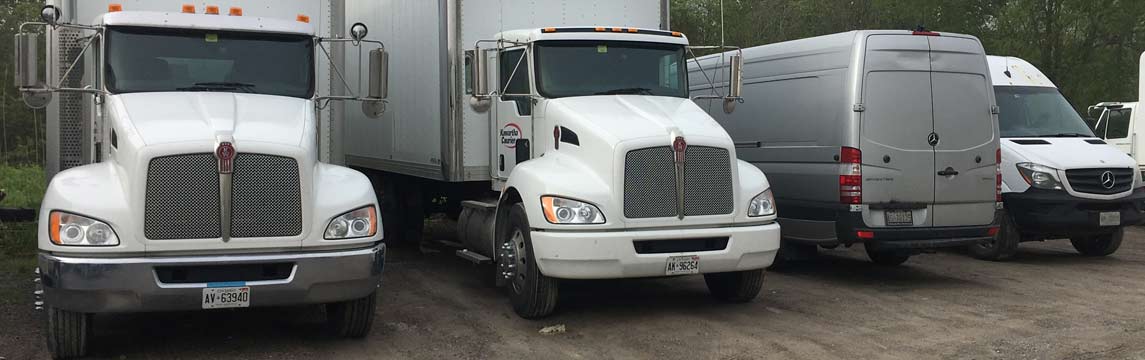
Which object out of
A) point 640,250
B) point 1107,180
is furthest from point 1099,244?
point 640,250

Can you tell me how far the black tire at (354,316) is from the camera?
25.4ft

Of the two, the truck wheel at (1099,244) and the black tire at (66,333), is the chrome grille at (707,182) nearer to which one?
the black tire at (66,333)

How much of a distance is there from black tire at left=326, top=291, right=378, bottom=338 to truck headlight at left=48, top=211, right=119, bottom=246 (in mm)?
1689

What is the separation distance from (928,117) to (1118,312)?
2554 mm

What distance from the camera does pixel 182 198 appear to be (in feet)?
22.8

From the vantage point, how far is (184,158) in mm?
6988

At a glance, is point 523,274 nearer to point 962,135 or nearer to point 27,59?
point 27,59

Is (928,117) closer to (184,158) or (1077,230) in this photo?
(1077,230)

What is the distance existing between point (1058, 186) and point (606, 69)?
6059 mm

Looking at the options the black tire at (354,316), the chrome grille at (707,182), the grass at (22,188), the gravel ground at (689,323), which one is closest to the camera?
the gravel ground at (689,323)

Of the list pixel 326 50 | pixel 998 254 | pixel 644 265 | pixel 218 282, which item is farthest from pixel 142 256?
pixel 998 254

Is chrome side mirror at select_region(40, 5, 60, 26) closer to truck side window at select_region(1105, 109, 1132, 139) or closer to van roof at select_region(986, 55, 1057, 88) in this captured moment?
van roof at select_region(986, 55, 1057, 88)

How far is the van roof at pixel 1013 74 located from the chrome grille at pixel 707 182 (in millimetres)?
6533

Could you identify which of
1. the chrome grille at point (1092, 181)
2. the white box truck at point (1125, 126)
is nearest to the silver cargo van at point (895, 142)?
Answer: the chrome grille at point (1092, 181)
